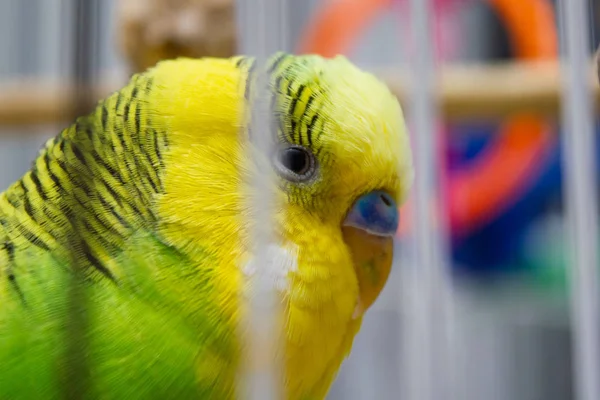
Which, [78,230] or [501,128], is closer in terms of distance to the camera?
[78,230]

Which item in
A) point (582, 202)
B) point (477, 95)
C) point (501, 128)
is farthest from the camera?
point (501, 128)

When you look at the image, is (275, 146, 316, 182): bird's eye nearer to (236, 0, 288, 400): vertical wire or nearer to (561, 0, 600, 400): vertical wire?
A: (236, 0, 288, 400): vertical wire

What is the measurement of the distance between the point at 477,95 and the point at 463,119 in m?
0.07

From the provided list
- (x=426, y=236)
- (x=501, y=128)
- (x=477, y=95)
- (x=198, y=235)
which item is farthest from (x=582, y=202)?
(x=501, y=128)

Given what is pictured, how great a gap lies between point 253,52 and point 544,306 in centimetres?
100

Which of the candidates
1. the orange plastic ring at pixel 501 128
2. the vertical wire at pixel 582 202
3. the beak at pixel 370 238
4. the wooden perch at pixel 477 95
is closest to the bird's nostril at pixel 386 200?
the beak at pixel 370 238

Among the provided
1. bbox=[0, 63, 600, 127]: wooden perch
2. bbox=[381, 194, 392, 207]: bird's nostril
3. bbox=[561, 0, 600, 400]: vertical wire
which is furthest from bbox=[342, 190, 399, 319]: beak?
bbox=[0, 63, 600, 127]: wooden perch

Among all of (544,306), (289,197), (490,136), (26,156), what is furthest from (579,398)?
(544,306)

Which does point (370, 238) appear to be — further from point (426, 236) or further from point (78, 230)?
point (78, 230)

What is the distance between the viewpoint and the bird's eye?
0.43 metres

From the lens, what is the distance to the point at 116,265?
428 mm

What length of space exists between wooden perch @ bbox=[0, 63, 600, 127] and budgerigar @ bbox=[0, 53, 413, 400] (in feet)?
1.14

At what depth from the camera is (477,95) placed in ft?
2.62

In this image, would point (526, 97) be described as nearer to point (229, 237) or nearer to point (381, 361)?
point (381, 361)
